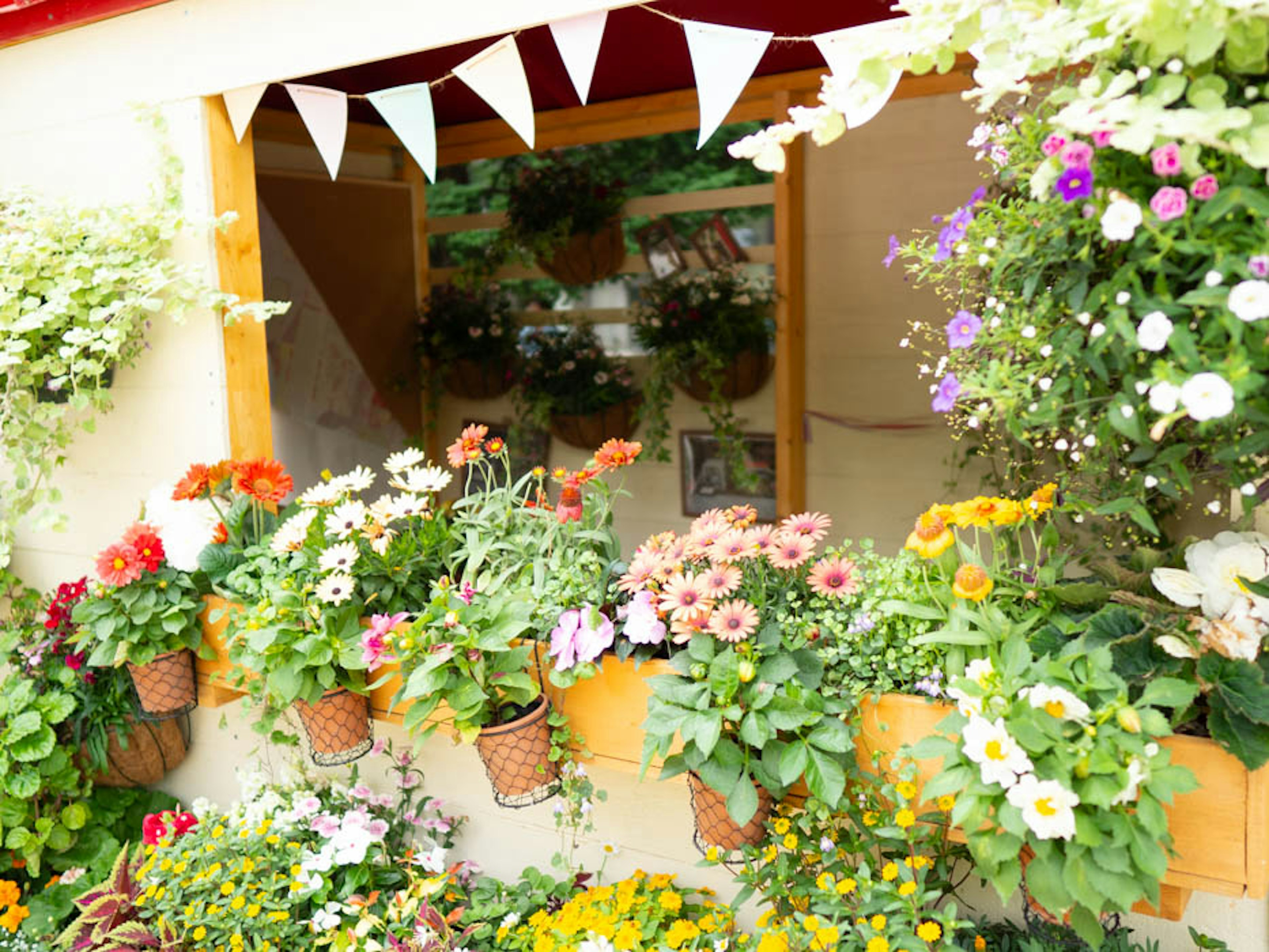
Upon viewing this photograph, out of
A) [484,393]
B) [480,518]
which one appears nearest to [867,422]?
[484,393]

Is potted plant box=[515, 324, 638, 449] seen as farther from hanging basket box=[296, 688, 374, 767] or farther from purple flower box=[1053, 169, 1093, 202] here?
purple flower box=[1053, 169, 1093, 202]

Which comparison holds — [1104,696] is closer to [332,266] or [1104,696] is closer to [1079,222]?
[1079,222]

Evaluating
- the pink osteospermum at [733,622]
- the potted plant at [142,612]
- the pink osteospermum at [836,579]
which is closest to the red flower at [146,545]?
the potted plant at [142,612]

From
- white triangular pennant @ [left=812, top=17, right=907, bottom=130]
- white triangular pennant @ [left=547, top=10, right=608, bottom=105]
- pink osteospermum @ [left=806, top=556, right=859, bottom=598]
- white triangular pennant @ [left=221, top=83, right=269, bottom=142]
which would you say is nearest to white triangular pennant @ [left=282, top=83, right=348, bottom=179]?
white triangular pennant @ [left=221, top=83, right=269, bottom=142]

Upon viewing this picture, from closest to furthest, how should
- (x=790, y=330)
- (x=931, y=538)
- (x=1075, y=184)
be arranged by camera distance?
(x=1075, y=184)
(x=931, y=538)
(x=790, y=330)

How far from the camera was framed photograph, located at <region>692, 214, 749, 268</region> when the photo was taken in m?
4.05

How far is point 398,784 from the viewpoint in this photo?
2.49 metres

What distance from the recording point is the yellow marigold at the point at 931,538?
1544 millimetres

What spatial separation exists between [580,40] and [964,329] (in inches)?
41.3

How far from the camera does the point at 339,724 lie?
2139 millimetres

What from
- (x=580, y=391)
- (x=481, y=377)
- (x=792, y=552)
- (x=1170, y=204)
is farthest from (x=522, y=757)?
(x=481, y=377)

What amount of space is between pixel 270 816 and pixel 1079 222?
218cm

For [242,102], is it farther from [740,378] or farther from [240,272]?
[740,378]

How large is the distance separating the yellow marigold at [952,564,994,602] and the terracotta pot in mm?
806
